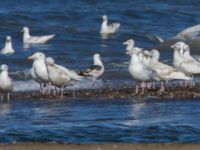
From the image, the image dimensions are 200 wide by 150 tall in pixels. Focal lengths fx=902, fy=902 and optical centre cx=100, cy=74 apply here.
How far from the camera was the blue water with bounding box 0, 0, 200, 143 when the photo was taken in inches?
394

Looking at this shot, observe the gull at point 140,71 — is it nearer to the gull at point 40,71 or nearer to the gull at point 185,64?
the gull at point 185,64

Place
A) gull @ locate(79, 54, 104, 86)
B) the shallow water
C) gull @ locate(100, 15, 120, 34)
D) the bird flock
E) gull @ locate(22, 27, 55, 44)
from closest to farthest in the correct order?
the shallow water
the bird flock
gull @ locate(79, 54, 104, 86)
gull @ locate(22, 27, 55, 44)
gull @ locate(100, 15, 120, 34)

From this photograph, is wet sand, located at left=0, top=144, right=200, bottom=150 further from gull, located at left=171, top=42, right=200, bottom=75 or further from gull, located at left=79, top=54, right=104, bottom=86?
gull, located at left=171, top=42, right=200, bottom=75

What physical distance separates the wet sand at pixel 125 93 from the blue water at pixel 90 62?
0.60 metres

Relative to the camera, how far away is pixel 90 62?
1911 cm

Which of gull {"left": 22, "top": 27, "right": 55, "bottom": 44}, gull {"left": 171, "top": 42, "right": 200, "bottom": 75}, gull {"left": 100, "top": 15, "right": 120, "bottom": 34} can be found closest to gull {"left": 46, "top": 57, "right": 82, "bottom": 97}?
gull {"left": 171, "top": 42, "right": 200, "bottom": 75}

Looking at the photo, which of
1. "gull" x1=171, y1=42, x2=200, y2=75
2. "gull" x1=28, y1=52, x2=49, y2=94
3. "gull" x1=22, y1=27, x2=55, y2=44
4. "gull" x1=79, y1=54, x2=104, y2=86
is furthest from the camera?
"gull" x1=22, y1=27, x2=55, y2=44

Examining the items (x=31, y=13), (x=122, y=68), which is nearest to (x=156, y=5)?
(x=31, y=13)

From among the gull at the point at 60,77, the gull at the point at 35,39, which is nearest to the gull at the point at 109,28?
the gull at the point at 35,39

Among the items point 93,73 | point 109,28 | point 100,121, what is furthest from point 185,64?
point 109,28

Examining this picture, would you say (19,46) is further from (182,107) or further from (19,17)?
(182,107)

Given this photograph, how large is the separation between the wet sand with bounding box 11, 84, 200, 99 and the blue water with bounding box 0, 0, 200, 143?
0.60 metres

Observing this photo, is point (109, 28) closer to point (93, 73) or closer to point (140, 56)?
point (140, 56)

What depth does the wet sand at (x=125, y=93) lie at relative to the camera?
14125mm
